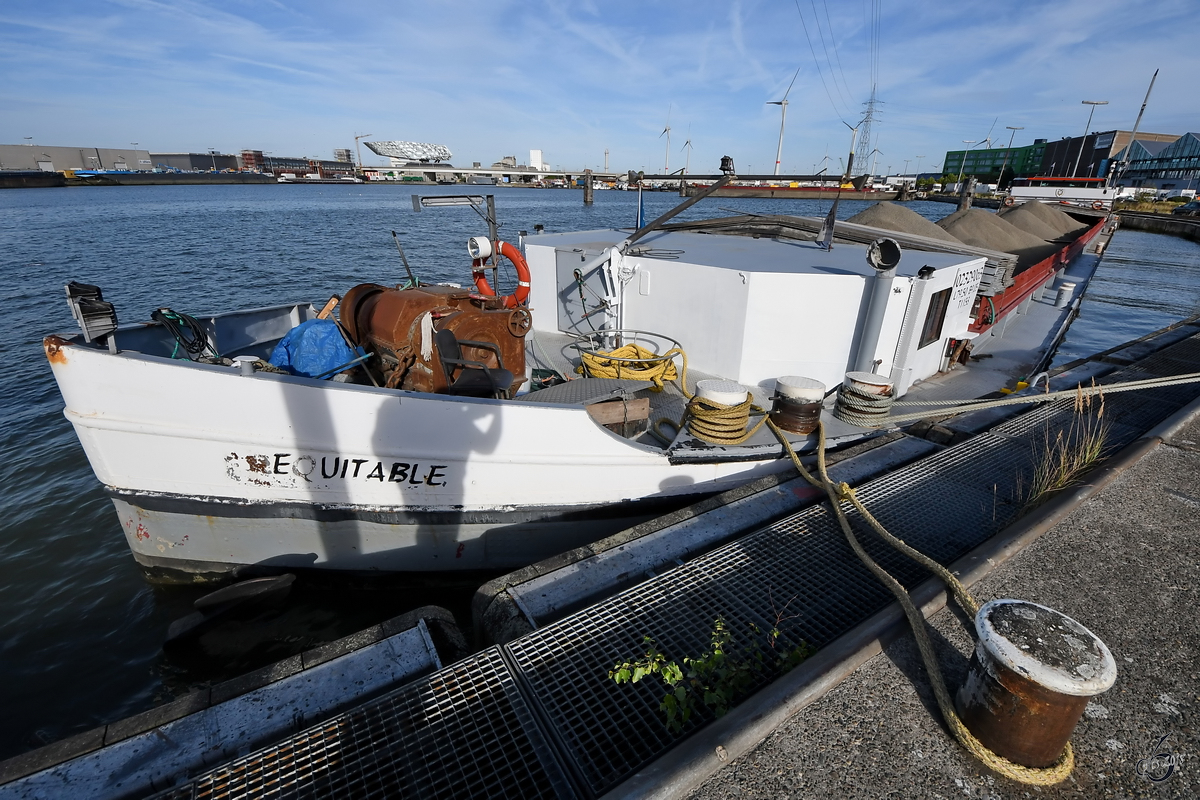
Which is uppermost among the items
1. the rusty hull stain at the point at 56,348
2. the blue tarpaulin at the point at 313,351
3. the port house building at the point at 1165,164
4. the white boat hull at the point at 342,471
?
the port house building at the point at 1165,164

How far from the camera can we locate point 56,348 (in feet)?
13.9

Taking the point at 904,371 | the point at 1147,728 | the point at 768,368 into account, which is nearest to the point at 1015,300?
the point at 904,371

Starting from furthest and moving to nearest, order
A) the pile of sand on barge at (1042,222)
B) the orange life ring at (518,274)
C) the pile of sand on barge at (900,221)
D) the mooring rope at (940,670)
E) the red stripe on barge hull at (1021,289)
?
the pile of sand on barge at (1042,222) < the pile of sand on barge at (900,221) < the red stripe on barge hull at (1021,289) < the orange life ring at (518,274) < the mooring rope at (940,670)

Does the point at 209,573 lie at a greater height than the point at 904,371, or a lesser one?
lesser

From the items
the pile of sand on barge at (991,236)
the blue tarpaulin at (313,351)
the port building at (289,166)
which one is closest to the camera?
the blue tarpaulin at (313,351)

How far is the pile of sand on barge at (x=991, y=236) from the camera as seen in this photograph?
19875 mm

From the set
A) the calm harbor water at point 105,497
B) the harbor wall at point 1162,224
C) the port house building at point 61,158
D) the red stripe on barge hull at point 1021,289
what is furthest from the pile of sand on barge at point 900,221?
the port house building at point 61,158

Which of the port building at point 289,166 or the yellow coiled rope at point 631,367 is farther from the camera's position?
the port building at point 289,166

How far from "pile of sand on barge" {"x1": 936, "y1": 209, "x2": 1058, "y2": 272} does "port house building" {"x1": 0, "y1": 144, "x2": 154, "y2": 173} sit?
13934cm

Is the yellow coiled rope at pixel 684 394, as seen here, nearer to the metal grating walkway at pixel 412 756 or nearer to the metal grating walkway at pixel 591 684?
the metal grating walkway at pixel 591 684

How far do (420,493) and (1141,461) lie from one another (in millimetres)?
6293

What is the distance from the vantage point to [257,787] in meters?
2.09

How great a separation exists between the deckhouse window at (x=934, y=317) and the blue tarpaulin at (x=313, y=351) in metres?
7.13

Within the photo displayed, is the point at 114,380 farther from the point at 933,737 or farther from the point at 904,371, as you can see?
the point at 904,371
